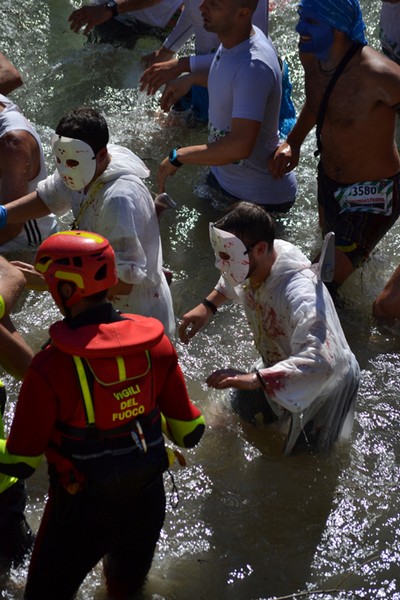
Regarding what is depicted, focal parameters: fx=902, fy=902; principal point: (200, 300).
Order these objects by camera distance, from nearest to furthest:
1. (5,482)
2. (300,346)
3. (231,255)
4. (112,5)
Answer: (5,482)
(300,346)
(231,255)
(112,5)

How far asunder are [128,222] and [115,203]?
101 millimetres

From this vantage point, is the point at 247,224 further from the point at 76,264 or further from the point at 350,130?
the point at 350,130

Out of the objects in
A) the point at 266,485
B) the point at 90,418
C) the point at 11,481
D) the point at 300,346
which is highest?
the point at 90,418

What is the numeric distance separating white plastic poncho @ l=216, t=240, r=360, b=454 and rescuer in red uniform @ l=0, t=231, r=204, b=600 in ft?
1.80

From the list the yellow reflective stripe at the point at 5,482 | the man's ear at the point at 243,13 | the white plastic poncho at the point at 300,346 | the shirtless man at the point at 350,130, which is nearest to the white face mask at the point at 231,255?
the white plastic poncho at the point at 300,346

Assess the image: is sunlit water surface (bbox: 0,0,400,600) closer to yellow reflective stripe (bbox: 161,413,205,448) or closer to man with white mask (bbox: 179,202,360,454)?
man with white mask (bbox: 179,202,360,454)

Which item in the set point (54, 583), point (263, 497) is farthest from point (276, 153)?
point (54, 583)

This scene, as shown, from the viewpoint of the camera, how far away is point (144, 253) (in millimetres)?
4074

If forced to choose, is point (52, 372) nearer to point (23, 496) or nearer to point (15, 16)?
point (23, 496)

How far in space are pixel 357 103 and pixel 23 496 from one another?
2728 mm

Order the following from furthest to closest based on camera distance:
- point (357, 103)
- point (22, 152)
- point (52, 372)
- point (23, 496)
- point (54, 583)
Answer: point (22, 152) → point (357, 103) → point (23, 496) → point (54, 583) → point (52, 372)

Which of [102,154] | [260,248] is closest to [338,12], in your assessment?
[102,154]

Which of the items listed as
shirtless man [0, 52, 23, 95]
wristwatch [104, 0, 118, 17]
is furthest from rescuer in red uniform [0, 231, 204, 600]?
wristwatch [104, 0, 118, 17]

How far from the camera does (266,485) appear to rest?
424 cm
